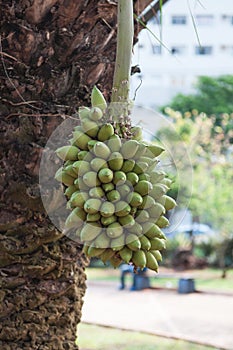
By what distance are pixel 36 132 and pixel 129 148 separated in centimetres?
91

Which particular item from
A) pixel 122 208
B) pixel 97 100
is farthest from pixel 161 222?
pixel 97 100

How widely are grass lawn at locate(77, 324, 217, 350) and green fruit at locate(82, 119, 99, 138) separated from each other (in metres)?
5.37

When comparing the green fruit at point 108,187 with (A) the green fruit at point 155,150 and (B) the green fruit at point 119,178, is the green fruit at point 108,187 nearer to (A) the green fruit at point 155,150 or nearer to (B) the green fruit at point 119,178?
→ (B) the green fruit at point 119,178

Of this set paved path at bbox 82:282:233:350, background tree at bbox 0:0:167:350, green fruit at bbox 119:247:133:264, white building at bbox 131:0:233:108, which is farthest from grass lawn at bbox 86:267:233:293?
white building at bbox 131:0:233:108

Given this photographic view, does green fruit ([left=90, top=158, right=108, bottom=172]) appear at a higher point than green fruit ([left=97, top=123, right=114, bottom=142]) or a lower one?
lower

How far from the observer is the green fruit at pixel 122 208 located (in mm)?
1412

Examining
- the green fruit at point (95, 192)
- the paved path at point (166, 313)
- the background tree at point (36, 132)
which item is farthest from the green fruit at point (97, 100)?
the paved path at point (166, 313)

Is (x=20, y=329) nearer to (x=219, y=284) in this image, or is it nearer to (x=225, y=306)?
(x=225, y=306)

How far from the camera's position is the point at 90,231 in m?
1.43

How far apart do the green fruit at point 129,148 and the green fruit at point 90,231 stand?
7.4 inches

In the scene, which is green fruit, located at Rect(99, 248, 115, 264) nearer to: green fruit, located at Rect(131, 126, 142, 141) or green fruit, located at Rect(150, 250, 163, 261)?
green fruit, located at Rect(150, 250, 163, 261)

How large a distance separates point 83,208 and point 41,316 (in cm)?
100

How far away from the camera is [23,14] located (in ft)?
7.35

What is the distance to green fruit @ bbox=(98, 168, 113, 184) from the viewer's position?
1.39 m
